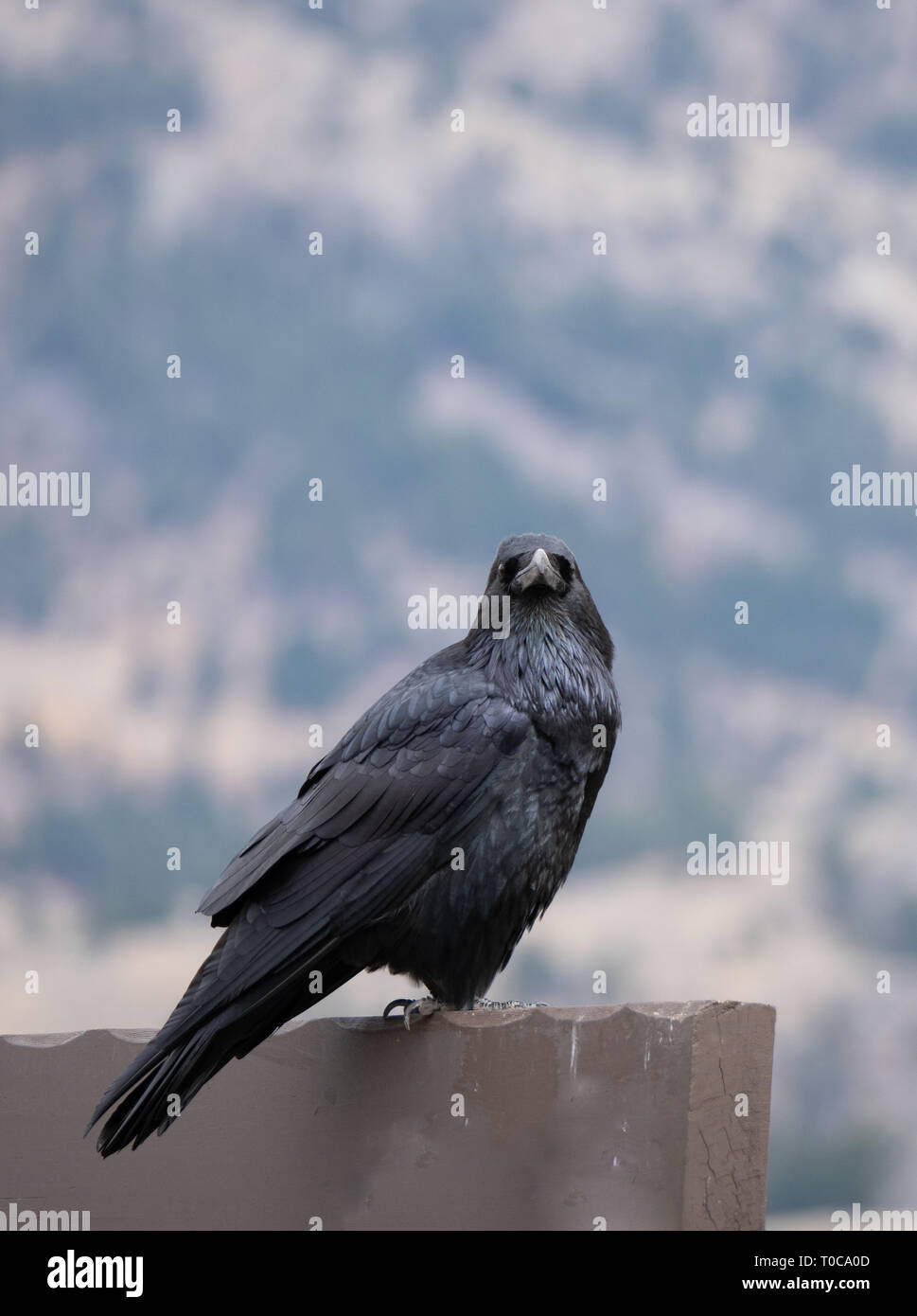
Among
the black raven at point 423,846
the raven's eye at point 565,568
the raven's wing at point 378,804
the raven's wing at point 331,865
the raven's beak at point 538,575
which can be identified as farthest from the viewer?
the raven's eye at point 565,568

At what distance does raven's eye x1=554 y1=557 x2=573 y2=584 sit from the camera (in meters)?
5.26

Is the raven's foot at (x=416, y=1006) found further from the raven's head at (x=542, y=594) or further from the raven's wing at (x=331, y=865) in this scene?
the raven's head at (x=542, y=594)

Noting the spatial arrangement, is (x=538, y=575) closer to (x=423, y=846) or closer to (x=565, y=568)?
(x=565, y=568)

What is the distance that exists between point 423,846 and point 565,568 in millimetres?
1146

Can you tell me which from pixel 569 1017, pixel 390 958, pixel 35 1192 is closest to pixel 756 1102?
pixel 569 1017

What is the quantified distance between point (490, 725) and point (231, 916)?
97cm

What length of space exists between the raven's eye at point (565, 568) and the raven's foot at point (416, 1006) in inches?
57.8

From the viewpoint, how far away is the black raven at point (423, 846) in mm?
4480

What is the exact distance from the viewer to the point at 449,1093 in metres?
4.22

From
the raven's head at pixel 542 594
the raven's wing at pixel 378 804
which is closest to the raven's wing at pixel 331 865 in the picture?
the raven's wing at pixel 378 804

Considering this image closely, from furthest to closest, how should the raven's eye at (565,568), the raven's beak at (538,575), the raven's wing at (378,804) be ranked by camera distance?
the raven's eye at (565,568) → the raven's beak at (538,575) → the raven's wing at (378,804)
